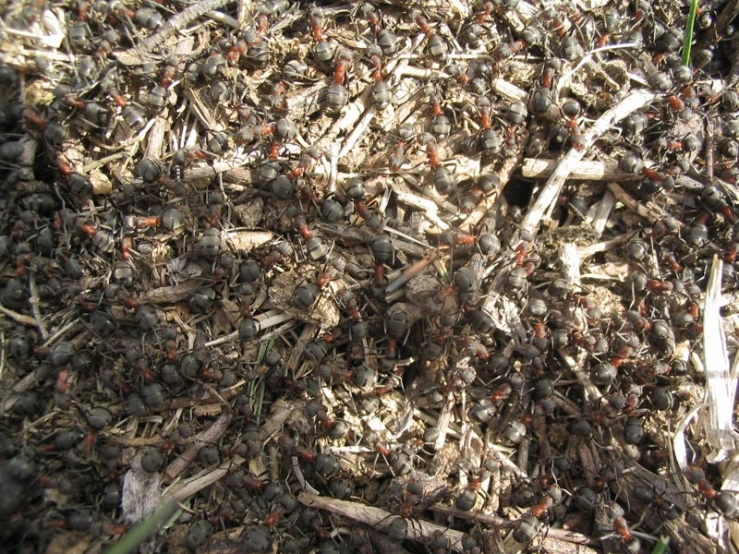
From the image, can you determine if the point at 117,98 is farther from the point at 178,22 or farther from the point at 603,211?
the point at 603,211

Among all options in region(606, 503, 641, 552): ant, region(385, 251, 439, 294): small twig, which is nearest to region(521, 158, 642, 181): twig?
region(385, 251, 439, 294): small twig

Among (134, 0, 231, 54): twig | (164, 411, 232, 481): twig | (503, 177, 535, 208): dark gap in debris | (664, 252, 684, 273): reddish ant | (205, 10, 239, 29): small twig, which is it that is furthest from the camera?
(503, 177, 535, 208): dark gap in debris

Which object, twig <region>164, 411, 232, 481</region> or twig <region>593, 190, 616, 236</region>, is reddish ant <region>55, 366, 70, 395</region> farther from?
twig <region>593, 190, 616, 236</region>

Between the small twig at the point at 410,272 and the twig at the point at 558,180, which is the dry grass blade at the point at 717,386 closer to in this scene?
the twig at the point at 558,180

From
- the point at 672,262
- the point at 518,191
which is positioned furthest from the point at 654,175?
the point at 518,191

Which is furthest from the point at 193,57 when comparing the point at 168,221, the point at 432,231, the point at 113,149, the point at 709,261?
the point at 709,261

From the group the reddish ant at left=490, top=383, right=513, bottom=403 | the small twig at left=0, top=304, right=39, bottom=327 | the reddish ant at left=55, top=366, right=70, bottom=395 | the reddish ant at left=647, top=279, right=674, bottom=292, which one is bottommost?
the reddish ant at left=55, top=366, right=70, bottom=395

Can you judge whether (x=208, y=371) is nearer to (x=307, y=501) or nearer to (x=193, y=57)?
(x=307, y=501)

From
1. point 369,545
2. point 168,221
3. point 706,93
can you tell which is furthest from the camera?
point 706,93

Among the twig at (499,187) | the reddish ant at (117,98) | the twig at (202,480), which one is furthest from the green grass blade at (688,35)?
the twig at (202,480)

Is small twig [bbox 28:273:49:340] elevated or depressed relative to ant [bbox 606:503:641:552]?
elevated

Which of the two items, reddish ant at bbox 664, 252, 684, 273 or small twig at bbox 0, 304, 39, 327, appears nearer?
small twig at bbox 0, 304, 39, 327
